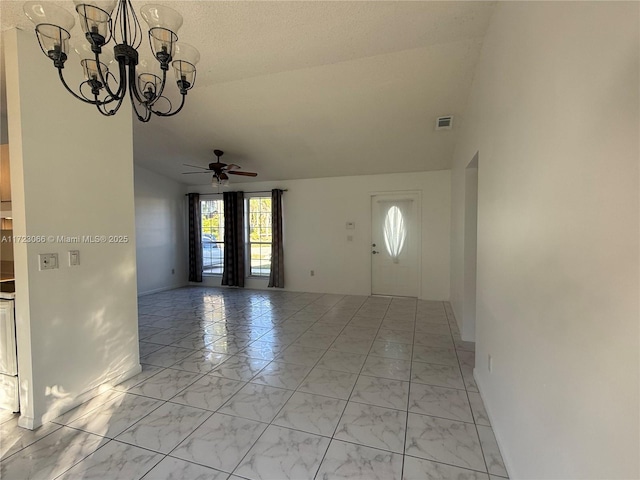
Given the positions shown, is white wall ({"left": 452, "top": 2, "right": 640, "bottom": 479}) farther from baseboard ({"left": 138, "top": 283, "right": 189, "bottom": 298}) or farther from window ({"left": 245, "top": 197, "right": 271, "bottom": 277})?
baseboard ({"left": 138, "top": 283, "right": 189, "bottom": 298})

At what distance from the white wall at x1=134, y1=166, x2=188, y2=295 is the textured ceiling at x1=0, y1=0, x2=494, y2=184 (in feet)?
2.73

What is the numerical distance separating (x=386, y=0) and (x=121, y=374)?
11.2 feet

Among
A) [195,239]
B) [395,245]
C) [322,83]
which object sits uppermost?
[322,83]

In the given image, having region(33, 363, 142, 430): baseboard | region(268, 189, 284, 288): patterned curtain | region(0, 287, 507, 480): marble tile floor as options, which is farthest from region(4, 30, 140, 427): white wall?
region(268, 189, 284, 288): patterned curtain

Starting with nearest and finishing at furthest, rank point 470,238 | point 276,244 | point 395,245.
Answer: point 470,238, point 395,245, point 276,244

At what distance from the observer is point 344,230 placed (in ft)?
18.8

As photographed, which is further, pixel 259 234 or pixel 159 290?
pixel 259 234

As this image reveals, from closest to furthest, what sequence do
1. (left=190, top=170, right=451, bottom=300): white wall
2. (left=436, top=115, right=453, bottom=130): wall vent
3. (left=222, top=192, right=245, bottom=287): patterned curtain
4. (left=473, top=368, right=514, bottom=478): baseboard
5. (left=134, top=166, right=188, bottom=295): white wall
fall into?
(left=473, top=368, right=514, bottom=478): baseboard, (left=436, top=115, right=453, bottom=130): wall vent, (left=190, top=170, right=451, bottom=300): white wall, (left=134, top=166, right=188, bottom=295): white wall, (left=222, top=192, right=245, bottom=287): patterned curtain

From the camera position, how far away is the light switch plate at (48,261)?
1.90 metres

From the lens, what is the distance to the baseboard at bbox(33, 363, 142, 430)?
6.15 feet

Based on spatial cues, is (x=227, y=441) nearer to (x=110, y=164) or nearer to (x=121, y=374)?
(x=121, y=374)

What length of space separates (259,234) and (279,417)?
4743 millimetres

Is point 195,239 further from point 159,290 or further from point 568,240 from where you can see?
point 568,240

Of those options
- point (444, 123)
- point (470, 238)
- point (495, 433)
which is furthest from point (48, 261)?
point (444, 123)
